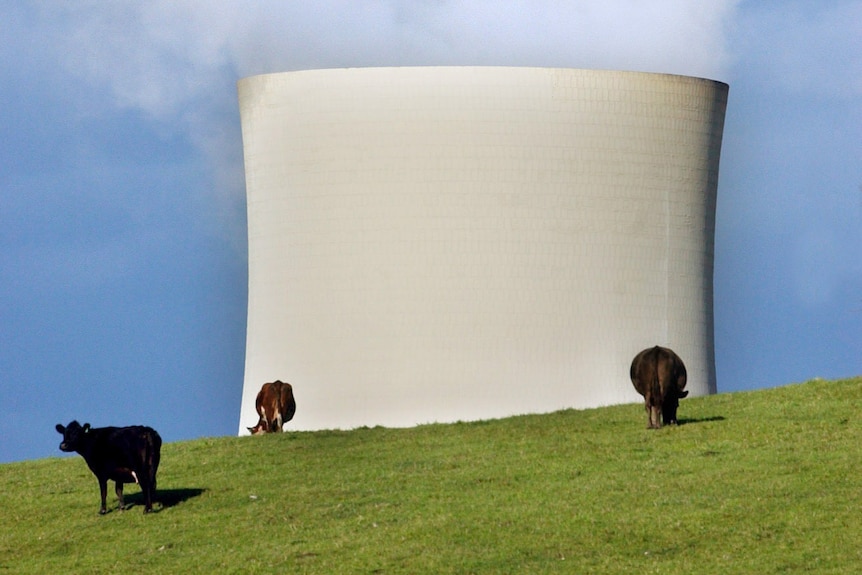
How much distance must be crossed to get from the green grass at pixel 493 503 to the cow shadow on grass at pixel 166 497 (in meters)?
0.05

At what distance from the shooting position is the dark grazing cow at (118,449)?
66.2 ft

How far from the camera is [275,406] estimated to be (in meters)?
29.4

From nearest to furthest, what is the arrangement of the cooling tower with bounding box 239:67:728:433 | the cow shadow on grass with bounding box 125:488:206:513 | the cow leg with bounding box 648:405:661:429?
the cow shadow on grass with bounding box 125:488:206:513 → the cow leg with bounding box 648:405:661:429 → the cooling tower with bounding box 239:67:728:433

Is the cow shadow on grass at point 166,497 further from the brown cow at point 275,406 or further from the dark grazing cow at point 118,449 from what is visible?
the brown cow at point 275,406

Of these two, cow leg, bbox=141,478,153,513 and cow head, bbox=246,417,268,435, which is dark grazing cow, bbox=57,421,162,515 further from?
cow head, bbox=246,417,268,435

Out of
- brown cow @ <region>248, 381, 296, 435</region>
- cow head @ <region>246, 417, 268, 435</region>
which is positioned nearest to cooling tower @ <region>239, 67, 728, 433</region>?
cow head @ <region>246, 417, 268, 435</region>

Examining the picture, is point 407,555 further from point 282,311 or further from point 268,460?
point 282,311

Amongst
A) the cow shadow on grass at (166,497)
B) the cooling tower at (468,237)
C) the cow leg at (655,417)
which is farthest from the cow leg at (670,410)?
the cooling tower at (468,237)

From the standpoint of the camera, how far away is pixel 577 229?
34.1 meters

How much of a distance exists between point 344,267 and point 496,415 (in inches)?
178

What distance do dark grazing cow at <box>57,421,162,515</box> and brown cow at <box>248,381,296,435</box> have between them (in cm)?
893

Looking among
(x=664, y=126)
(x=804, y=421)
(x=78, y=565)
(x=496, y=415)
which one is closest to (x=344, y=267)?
(x=496, y=415)

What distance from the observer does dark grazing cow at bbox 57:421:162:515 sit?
66.2 ft

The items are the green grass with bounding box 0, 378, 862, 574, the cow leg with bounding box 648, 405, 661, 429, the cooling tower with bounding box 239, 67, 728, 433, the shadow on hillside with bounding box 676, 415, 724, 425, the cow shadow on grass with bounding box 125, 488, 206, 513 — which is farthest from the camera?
A: the cooling tower with bounding box 239, 67, 728, 433
